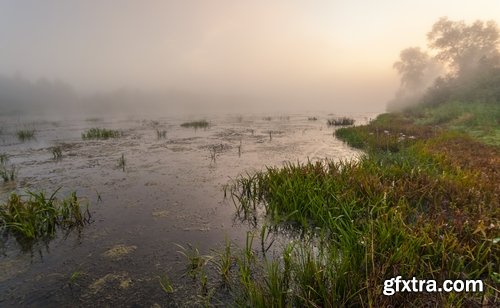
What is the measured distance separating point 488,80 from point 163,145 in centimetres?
4052

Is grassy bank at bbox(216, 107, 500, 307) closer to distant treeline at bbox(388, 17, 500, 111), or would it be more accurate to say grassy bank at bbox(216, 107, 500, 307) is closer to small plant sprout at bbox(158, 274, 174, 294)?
small plant sprout at bbox(158, 274, 174, 294)

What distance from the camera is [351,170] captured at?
9359 millimetres

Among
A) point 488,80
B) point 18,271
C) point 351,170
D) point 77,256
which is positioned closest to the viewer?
point 18,271

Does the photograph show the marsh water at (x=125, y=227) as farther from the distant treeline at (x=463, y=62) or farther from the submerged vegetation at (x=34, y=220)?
the distant treeline at (x=463, y=62)

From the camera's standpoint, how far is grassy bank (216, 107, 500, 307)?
3998 mm

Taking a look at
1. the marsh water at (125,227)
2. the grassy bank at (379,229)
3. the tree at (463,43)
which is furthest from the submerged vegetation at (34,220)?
the tree at (463,43)

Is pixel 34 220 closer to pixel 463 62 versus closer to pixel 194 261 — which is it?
pixel 194 261

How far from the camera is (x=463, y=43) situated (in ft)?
176

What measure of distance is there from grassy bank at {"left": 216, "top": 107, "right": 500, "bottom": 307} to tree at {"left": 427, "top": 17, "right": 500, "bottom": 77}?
4991 centimetres

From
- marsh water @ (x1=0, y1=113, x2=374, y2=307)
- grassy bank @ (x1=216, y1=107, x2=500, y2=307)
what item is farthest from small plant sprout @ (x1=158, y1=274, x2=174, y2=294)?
grassy bank @ (x1=216, y1=107, x2=500, y2=307)

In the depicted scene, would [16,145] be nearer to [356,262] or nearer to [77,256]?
[77,256]

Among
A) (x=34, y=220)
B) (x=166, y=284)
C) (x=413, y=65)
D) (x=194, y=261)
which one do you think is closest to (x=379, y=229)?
(x=194, y=261)

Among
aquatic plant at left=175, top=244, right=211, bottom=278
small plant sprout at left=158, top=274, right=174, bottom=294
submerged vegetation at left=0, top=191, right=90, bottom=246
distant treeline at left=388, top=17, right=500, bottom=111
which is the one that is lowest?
small plant sprout at left=158, top=274, right=174, bottom=294

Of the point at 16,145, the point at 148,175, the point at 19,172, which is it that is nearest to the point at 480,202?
the point at 148,175
